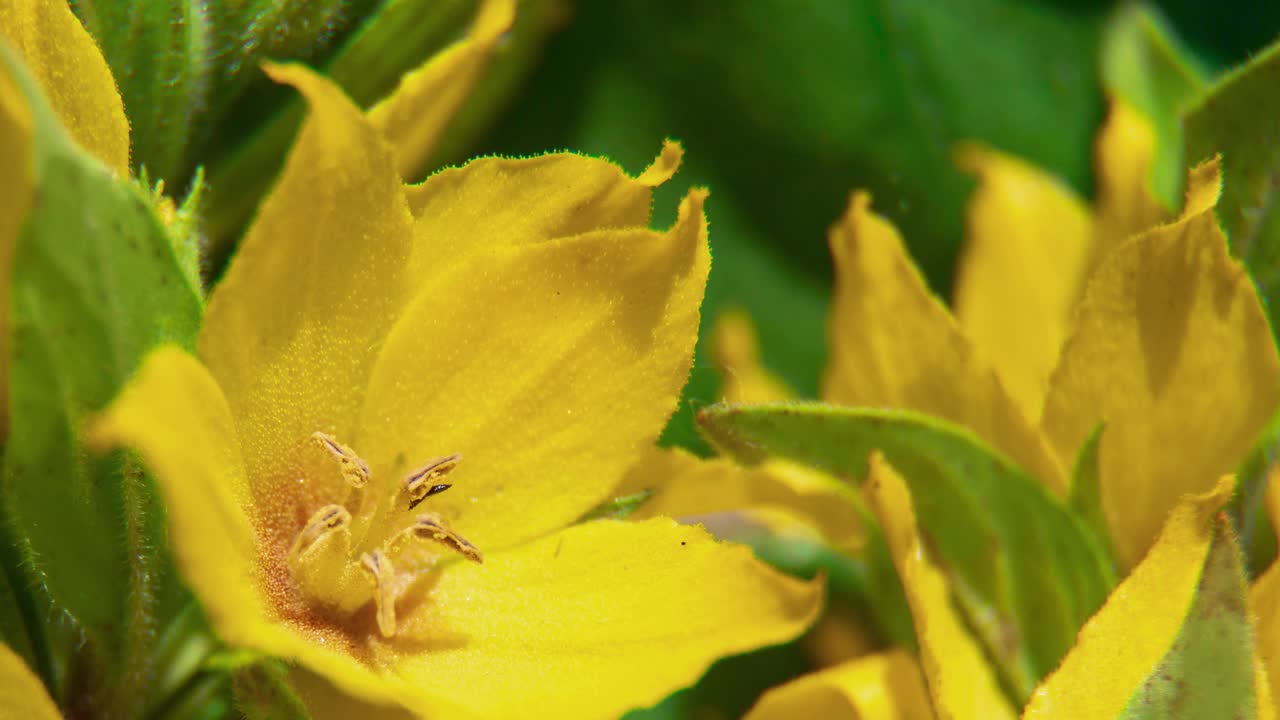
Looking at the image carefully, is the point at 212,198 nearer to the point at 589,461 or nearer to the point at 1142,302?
the point at 589,461

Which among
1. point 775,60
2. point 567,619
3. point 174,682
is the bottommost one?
point 174,682

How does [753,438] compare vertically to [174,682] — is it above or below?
above

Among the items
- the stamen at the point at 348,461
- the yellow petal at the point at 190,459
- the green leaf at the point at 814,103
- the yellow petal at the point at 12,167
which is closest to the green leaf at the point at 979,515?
the stamen at the point at 348,461

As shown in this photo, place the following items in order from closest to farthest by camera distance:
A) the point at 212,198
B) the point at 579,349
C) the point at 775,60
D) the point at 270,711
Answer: the point at 270,711 < the point at 579,349 < the point at 212,198 < the point at 775,60

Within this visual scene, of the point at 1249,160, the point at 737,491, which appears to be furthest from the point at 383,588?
the point at 1249,160

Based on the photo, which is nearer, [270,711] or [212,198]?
[270,711]

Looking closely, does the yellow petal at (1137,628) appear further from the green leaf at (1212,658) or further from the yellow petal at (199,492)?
the yellow petal at (199,492)

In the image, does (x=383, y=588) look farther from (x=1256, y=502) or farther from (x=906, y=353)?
(x=1256, y=502)

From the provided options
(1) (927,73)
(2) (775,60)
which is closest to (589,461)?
(2) (775,60)
